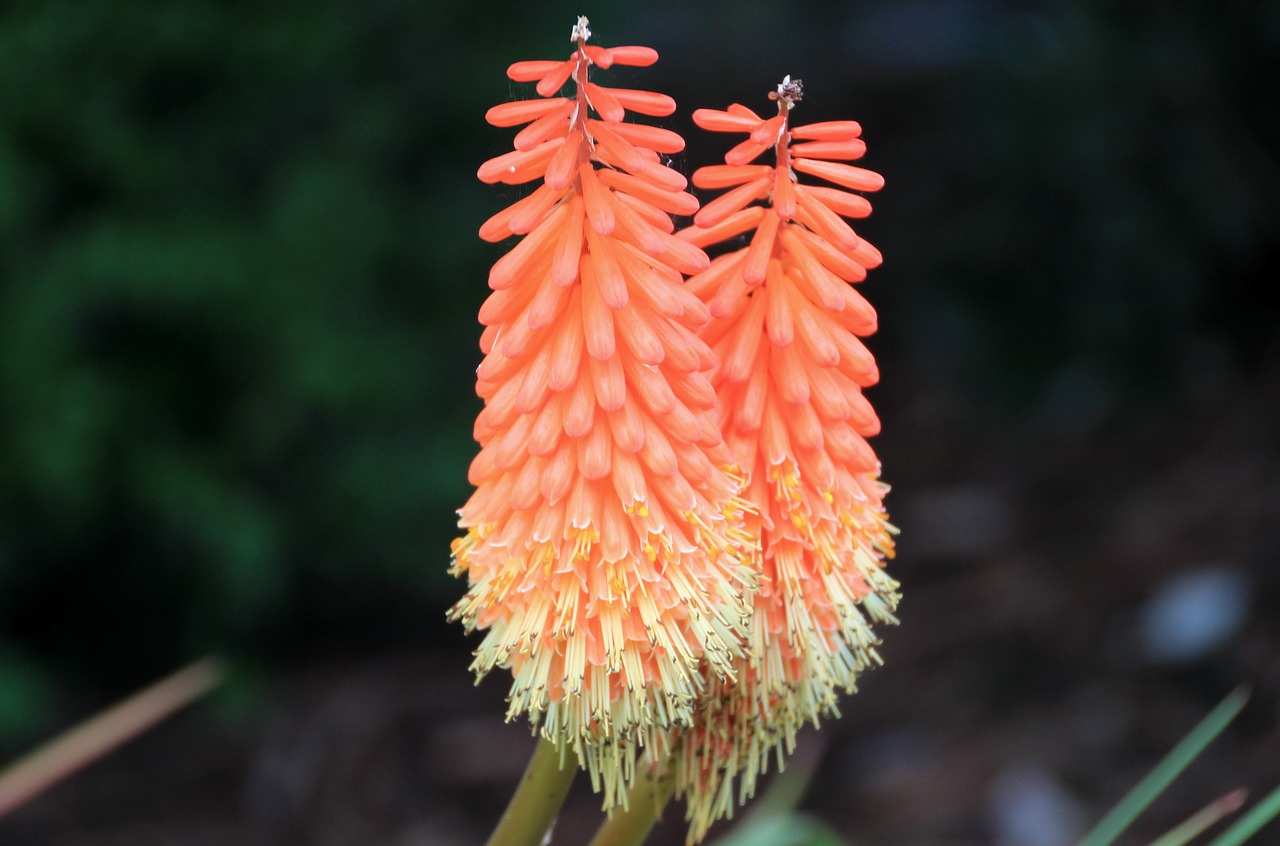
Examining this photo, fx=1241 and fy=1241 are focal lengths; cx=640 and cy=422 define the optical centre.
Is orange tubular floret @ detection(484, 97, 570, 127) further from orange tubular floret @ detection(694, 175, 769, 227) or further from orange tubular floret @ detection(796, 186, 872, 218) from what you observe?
orange tubular floret @ detection(796, 186, 872, 218)

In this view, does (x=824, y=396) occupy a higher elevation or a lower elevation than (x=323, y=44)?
lower

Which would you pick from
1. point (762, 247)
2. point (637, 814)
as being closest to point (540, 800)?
point (637, 814)

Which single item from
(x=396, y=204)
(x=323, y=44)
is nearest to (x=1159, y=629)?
(x=396, y=204)

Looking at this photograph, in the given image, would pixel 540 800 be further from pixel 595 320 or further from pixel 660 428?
pixel 595 320

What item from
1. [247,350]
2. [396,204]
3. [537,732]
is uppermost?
[396,204]

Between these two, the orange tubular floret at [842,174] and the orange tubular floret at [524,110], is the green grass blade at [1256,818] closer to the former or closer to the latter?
the orange tubular floret at [842,174]

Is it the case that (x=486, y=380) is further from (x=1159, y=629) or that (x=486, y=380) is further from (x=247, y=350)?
(x=1159, y=629)

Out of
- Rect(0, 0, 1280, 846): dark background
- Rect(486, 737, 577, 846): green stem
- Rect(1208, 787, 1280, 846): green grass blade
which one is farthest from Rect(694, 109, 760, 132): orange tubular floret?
Rect(0, 0, 1280, 846): dark background
